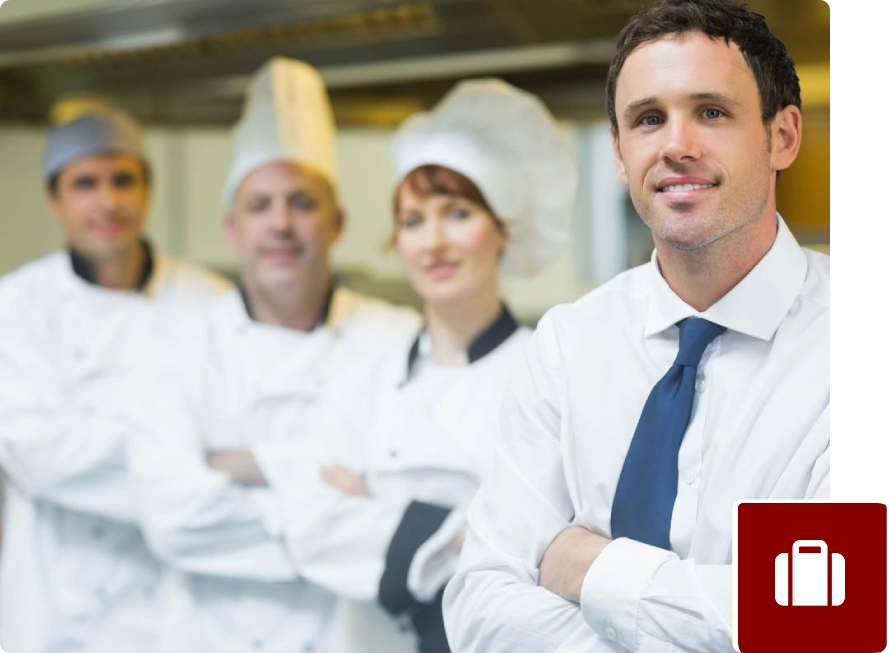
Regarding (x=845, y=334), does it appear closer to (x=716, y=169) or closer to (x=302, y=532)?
(x=716, y=169)

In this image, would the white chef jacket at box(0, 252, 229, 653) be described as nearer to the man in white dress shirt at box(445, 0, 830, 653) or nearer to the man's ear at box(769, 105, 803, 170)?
the man in white dress shirt at box(445, 0, 830, 653)

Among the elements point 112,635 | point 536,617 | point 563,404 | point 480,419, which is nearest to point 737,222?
point 563,404

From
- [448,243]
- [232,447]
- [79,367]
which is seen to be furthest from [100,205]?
[448,243]

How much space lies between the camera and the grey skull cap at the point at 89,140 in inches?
80.7

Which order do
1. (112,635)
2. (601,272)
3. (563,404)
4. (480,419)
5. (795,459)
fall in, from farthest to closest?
(112,635)
(601,272)
(480,419)
(563,404)
(795,459)

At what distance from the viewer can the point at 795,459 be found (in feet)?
3.71

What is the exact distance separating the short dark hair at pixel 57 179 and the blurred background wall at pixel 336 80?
2cm

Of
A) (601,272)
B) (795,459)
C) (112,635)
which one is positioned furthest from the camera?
(112,635)

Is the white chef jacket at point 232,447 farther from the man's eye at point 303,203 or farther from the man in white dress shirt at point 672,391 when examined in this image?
the man in white dress shirt at point 672,391

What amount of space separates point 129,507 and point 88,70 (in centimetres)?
88

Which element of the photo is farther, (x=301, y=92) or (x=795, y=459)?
(x=301, y=92)

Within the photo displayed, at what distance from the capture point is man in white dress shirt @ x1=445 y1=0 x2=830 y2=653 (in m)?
1.13

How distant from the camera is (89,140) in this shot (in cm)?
206

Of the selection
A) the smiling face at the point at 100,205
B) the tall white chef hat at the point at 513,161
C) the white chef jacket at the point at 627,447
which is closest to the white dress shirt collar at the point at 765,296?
the white chef jacket at the point at 627,447
